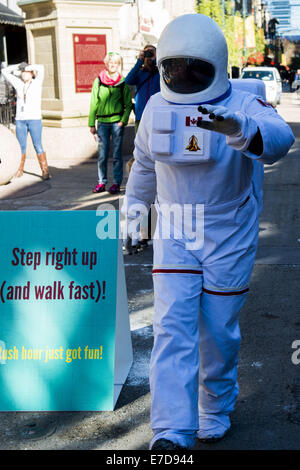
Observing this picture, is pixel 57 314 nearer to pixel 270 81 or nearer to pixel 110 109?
pixel 110 109

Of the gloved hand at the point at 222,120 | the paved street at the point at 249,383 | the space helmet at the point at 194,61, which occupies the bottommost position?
the paved street at the point at 249,383

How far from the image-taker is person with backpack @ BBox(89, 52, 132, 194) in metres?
8.97

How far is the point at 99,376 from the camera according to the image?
356 cm

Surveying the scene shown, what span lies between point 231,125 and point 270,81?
2923cm

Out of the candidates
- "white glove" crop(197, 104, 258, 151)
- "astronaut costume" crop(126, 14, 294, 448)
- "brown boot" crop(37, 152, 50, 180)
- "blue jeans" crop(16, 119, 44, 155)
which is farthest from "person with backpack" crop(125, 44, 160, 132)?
"white glove" crop(197, 104, 258, 151)

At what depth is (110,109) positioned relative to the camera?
9.09 m

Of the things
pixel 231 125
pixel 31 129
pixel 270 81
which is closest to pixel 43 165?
pixel 31 129

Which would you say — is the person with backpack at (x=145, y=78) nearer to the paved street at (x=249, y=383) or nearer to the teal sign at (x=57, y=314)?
the paved street at (x=249, y=383)

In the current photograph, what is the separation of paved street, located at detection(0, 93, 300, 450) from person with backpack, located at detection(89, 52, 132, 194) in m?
2.63

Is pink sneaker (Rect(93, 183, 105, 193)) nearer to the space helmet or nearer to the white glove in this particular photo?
the space helmet

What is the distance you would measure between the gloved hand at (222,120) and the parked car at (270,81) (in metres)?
27.2

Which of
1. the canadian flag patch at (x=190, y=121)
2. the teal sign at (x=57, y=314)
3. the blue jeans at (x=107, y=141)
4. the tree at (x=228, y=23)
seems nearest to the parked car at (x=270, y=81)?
the tree at (x=228, y=23)

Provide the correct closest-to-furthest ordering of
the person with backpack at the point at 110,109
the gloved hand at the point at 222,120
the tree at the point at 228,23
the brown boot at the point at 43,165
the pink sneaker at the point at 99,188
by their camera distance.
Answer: the gloved hand at the point at 222,120 → the person with backpack at the point at 110,109 → the pink sneaker at the point at 99,188 → the brown boot at the point at 43,165 → the tree at the point at 228,23

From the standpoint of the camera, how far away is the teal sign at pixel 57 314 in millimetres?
3561
